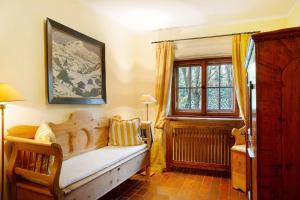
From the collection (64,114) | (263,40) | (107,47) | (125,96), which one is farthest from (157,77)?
(263,40)

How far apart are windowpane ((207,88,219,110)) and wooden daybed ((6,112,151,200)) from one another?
1.43m

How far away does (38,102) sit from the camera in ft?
7.14

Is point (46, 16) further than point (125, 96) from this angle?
No

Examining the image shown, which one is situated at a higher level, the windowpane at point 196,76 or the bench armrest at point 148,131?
the windowpane at point 196,76

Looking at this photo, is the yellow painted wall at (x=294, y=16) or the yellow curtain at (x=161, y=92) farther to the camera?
the yellow curtain at (x=161, y=92)

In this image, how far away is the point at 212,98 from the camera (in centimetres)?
362

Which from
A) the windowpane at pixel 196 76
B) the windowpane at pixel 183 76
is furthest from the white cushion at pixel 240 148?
the windowpane at pixel 183 76

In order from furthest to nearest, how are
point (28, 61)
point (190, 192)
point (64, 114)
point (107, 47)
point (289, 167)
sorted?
1. point (107, 47)
2. point (190, 192)
3. point (64, 114)
4. point (28, 61)
5. point (289, 167)

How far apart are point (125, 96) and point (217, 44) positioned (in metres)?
1.73

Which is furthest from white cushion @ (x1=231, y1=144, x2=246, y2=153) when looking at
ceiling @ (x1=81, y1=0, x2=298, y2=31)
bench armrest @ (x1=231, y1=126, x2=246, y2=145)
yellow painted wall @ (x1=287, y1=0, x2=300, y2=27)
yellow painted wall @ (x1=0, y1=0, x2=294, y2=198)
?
ceiling @ (x1=81, y1=0, x2=298, y2=31)

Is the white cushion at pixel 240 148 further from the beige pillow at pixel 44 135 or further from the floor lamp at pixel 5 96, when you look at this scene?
the floor lamp at pixel 5 96

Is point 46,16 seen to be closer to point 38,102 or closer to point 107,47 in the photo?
point 38,102

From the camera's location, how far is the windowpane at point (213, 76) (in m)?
3.60

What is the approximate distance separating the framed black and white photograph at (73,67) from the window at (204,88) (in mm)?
1373
